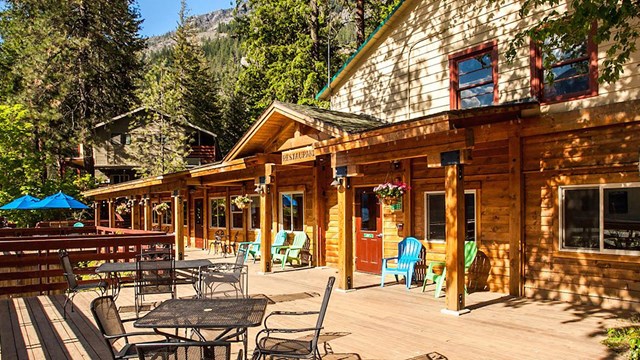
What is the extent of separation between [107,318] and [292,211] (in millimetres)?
9519

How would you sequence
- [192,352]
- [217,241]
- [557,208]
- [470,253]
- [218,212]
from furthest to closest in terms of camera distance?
[218,212] → [217,241] → [470,253] → [557,208] → [192,352]

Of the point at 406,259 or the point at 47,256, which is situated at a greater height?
the point at 47,256

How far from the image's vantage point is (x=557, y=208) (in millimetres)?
7289

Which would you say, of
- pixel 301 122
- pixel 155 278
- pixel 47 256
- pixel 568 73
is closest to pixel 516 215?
pixel 568 73

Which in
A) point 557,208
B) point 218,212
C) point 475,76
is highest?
point 475,76

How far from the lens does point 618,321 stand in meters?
6.04

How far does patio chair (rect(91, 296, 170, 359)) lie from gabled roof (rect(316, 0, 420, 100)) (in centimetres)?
885

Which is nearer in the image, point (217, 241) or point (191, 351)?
point (191, 351)

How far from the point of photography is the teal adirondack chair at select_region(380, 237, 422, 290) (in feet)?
28.2

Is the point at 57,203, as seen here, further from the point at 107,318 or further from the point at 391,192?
the point at 107,318

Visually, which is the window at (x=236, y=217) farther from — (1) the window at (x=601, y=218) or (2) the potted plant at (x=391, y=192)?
(1) the window at (x=601, y=218)

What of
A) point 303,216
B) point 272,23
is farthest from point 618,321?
point 272,23

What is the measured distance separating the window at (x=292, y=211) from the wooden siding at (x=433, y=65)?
2.97m

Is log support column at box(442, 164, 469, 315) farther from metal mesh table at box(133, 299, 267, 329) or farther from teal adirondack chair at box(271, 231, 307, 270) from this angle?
teal adirondack chair at box(271, 231, 307, 270)
